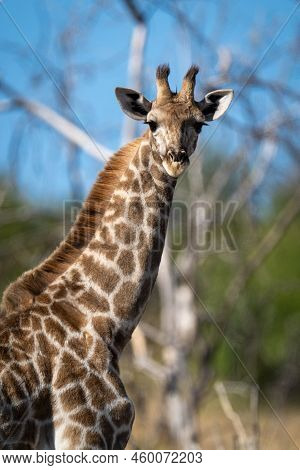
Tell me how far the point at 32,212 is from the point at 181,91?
7.50 m

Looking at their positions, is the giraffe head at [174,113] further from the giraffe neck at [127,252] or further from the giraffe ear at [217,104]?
the giraffe neck at [127,252]

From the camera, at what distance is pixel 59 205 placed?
522 inches

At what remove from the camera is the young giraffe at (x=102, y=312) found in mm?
5664

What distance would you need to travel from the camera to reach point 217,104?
664 cm

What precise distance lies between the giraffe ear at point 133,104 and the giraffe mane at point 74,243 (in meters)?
0.20

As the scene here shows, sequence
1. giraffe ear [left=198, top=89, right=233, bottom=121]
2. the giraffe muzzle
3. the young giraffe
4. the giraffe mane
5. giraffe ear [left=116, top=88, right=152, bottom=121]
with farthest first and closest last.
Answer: giraffe ear [left=198, top=89, right=233, bottom=121]
giraffe ear [left=116, top=88, right=152, bottom=121]
the giraffe mane
the giraffe muzzle
the young giraffe

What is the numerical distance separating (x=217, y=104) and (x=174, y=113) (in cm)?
69

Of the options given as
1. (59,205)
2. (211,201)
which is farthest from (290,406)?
(59,205)

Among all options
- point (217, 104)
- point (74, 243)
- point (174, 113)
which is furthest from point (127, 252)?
point (217, 104)

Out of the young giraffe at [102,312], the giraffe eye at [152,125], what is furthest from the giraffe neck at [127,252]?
the giraffe eye at [152,125]

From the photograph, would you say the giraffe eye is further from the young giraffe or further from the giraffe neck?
the giraffe neck

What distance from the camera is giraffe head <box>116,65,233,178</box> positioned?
19.7 ft

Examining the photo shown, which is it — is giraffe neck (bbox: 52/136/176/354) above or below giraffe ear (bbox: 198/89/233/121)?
below

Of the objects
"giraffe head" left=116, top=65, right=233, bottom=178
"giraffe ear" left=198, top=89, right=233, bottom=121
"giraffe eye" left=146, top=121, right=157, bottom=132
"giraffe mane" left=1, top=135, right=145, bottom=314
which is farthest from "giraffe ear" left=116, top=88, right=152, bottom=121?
"giraffe ear" left=198, top=89, right=233, bottom=121
